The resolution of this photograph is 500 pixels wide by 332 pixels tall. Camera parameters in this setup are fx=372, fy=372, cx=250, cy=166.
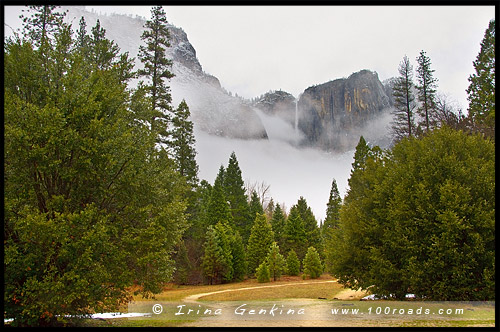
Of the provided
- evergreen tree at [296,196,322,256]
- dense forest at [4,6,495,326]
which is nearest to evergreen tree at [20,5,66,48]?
dense forest at [4,6,495,326]

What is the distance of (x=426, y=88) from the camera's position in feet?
105

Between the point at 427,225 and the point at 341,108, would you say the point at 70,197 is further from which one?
the point at 341,108

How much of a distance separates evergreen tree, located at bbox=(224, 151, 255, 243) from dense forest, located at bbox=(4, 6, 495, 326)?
24845 mm

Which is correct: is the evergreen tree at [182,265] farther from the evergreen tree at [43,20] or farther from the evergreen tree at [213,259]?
the evergreen tree at [43,20]

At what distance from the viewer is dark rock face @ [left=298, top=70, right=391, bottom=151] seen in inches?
Result: 4208

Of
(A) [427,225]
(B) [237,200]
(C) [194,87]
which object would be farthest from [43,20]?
(C) [194,87]

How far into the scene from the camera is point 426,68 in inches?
1261

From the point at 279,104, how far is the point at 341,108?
26826 millimetres

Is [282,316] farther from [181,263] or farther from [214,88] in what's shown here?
[214,88]

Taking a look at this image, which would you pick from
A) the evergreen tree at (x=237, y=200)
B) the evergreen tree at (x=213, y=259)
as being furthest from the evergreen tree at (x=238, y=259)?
the evergreen tree at (x=237, y=200)

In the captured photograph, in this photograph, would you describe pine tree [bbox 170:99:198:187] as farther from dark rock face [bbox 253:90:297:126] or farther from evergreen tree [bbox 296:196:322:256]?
dark rock face [bbox 253:90:297:126]

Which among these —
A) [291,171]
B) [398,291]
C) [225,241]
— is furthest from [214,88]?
[398,291]

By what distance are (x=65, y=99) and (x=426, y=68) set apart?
30.7 meters

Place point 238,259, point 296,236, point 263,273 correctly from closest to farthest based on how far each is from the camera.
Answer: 1. point 263,273
2. point 238,259
3. point 296,236
